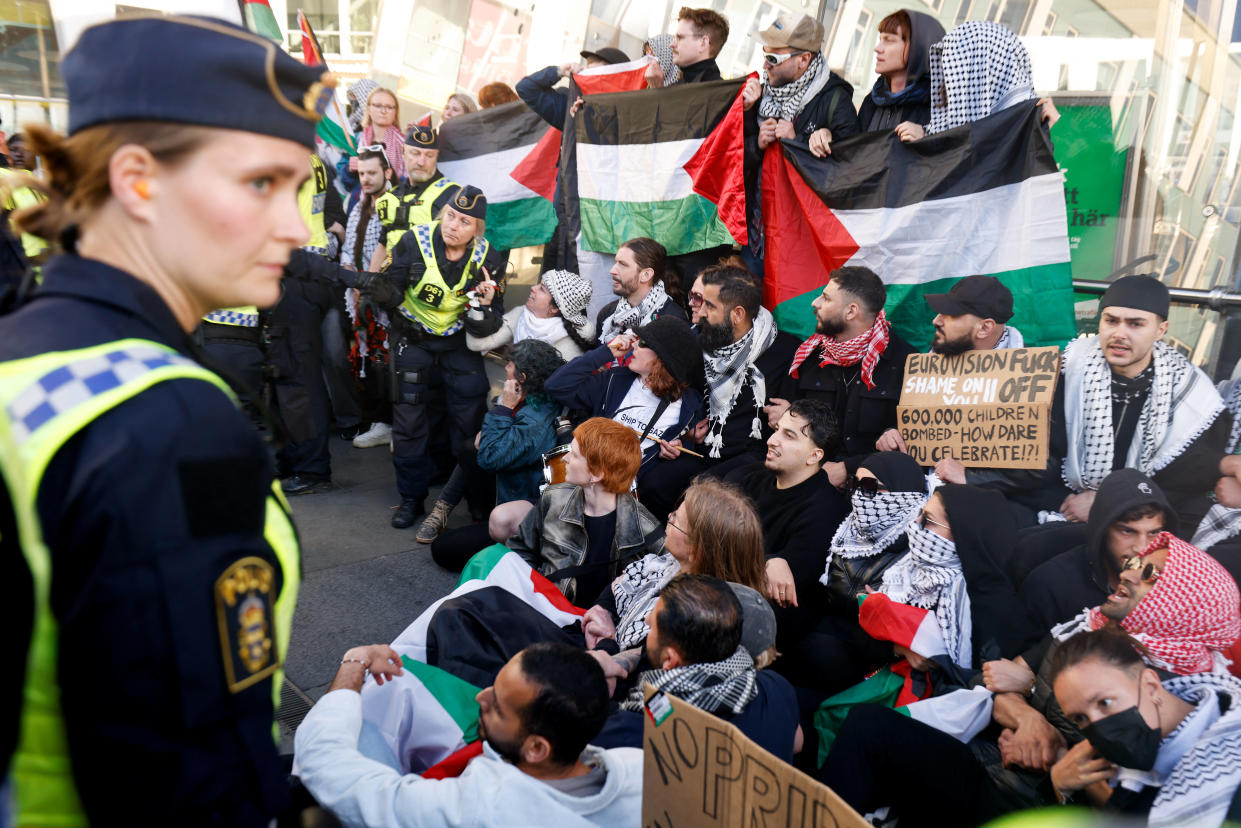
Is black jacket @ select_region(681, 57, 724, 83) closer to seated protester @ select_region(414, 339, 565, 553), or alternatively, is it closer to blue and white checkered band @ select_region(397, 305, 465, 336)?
seated protester @ select_region(414, 339, 565, 553)

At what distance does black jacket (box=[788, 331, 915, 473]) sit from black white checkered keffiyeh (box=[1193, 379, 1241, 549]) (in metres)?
1.26

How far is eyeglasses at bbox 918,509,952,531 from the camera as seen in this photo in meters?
3.22

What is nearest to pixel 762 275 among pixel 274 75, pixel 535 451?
pixel 535 451

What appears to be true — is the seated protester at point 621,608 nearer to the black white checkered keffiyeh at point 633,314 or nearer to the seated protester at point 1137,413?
the seated protester at point 1137,413

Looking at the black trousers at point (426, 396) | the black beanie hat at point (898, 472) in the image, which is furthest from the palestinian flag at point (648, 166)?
the black beanie hat at point (898, 472)

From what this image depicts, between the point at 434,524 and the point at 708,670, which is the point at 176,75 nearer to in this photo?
the point at 708,670

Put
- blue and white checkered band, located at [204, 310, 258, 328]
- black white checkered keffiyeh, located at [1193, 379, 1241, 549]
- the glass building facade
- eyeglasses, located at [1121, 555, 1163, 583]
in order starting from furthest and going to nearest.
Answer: blue and white checkered band, located at [204, 310, 258, 328] → the glass building facade → black white checkered keffiyeh, located at [1193, 379, 1241, 549] → eyeglasses, located at [1121, 555, 1163, 583]

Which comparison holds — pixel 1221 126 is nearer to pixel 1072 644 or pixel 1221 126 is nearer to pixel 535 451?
pixel 1072 644

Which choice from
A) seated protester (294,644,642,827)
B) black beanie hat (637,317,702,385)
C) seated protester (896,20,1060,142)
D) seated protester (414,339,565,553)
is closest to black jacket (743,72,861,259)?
seated protester (896,20,1060,142)

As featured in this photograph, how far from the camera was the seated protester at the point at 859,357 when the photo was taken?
418cm

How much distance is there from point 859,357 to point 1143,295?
4.06 ft

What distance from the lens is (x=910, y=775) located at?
8.60ft

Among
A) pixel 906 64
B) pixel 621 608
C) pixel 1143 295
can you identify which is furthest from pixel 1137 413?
pixel 906 64

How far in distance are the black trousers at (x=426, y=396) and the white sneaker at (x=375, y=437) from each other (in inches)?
64.1
